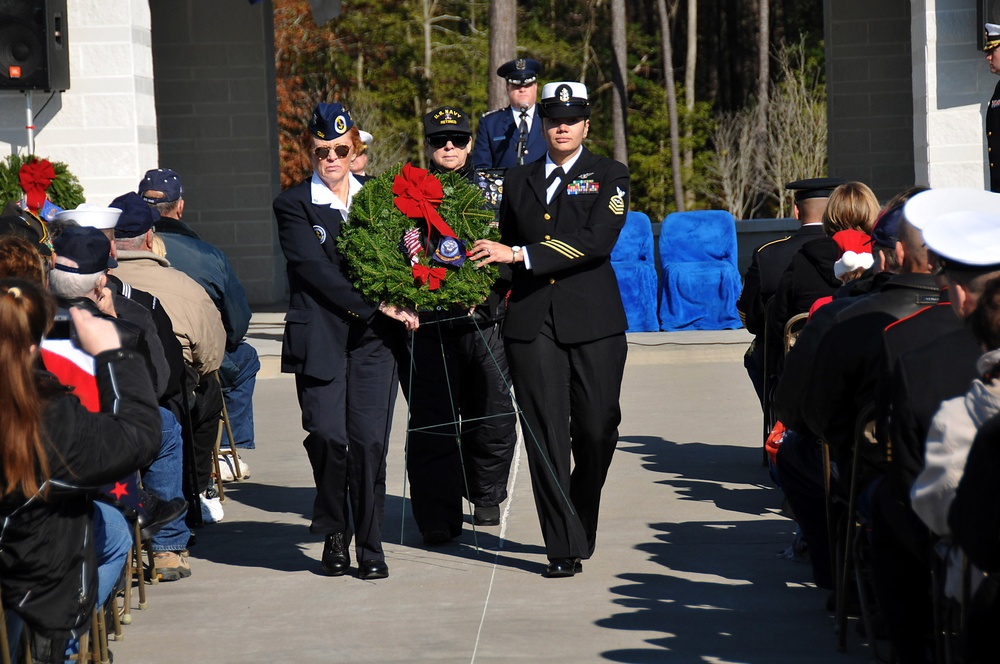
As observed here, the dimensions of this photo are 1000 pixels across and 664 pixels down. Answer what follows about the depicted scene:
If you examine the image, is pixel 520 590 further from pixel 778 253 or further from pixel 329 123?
pixel 778 253

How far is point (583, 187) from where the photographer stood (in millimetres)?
5988

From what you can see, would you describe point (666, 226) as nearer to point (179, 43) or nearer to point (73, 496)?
point (179, 43)

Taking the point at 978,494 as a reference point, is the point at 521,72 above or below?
above

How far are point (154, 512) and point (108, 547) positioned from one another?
3.76 feet

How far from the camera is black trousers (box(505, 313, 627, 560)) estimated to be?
19.4 ft

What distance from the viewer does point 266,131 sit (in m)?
18.3

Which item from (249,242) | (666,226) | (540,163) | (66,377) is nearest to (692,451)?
(540,163)

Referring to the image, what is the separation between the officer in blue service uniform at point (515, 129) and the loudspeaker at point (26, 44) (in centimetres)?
563

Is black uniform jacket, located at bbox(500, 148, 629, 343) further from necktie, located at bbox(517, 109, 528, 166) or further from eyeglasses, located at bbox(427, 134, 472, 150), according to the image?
necktie, located at bbox(517, 109, 528, 166)

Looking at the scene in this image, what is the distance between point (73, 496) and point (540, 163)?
2760 millimetres

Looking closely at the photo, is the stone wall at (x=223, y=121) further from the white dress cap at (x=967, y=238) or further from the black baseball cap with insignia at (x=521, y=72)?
the white dress cap at (x=967, y=238)

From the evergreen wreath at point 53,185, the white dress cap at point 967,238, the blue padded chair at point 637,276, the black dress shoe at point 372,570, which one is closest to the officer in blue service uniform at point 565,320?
the black dress shoe at point 372,570

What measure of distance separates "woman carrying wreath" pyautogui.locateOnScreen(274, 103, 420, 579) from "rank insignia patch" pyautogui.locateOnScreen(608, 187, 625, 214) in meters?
0.97

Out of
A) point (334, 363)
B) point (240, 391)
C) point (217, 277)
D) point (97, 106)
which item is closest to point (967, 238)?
point (334, 363)
